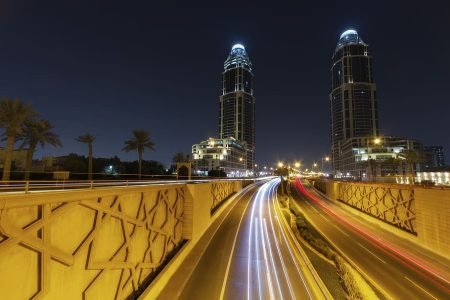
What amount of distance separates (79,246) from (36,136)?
40.5m

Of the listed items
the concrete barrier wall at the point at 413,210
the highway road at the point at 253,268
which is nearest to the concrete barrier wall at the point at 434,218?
the concrete barrier wall at the point at 413,210

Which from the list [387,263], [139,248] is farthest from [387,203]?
[139,248]

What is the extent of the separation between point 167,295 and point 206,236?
14.5m

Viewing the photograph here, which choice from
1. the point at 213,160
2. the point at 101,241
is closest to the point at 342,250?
the point at 101,241

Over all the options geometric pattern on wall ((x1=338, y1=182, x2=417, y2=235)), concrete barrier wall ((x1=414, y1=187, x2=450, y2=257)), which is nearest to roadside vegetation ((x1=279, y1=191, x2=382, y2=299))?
concrete barrier wall ((x1=414, y1=187, x2=450, y2=257))

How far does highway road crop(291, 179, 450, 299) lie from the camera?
1998 centimetres

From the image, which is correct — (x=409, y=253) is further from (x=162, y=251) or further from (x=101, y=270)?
(x=101, y=270)

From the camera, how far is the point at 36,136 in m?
42.5

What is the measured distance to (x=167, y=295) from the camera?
18609 millimetres

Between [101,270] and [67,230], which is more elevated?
[67,230]

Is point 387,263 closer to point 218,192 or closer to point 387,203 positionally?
point 387,203

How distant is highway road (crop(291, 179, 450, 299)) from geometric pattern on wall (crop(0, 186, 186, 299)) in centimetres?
1925

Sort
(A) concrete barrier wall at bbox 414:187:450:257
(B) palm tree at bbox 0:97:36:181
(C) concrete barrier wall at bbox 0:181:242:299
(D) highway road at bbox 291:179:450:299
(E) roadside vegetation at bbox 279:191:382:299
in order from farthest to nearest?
(B) palm tree at bbox 0:97:36:181
(A) concrete barrier wall at bbox 414:187:450:257
(D) highway road at bbox 291:179:450:299
(E) roadside vegetation at bbox 279:191:382:299
(C) concrete barrier wall at bbox 0:181:242:299

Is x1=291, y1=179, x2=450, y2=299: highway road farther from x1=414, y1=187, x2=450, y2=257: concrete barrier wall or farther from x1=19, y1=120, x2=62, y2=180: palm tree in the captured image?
x1=19, y1=120, x2=62, y2=180: palm tree
